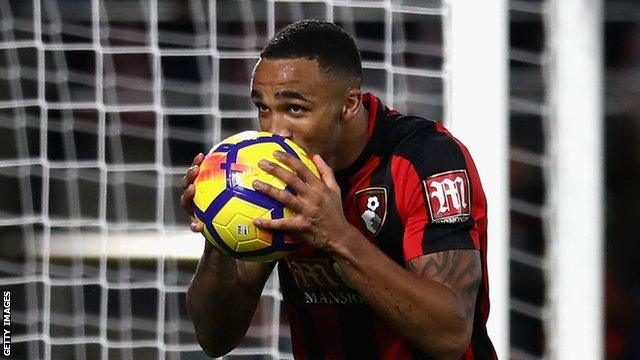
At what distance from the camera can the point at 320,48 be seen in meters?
3.37

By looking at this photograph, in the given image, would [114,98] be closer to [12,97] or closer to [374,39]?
[12,97]

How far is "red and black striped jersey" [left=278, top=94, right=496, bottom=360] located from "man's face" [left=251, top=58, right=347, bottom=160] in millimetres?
190

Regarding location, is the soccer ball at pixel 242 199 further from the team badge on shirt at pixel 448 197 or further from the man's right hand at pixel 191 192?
the team badge on shirt at pixel 448 197

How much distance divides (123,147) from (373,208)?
132 inches

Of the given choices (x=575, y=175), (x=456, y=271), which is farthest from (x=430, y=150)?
(x=575, y=175)

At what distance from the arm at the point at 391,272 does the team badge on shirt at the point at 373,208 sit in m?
0.20

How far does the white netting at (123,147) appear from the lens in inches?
223

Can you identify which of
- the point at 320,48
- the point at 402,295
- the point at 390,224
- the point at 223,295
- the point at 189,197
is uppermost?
the point at 320,48

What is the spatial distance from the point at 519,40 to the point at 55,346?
3.06m

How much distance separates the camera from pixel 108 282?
5.86m

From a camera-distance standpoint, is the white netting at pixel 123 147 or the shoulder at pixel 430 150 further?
the white netting at pixel 123 147

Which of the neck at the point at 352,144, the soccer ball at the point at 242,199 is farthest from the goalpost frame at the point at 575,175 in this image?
the soccer ball at the point at 242,199

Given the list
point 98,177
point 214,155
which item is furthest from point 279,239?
point 98,177

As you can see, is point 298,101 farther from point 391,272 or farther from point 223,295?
point 223,295
